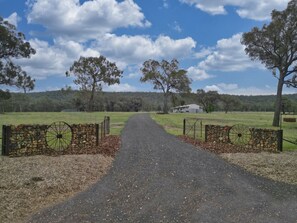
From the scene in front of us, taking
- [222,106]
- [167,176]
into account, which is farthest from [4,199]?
[222,106]

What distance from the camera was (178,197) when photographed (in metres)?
7.33

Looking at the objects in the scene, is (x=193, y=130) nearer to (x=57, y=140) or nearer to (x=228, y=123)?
Result: (x=228, y=123)

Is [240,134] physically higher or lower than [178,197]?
higher

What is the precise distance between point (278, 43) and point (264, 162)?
80.6ft

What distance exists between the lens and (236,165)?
454 inches

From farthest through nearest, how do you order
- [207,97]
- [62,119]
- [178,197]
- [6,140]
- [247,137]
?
[207,97] < [62,119] < [247,137] < [6,140] < [178,197]

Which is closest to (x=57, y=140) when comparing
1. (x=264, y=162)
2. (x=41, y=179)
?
(x=41, y=179)

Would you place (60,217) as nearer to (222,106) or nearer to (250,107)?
(222,106)

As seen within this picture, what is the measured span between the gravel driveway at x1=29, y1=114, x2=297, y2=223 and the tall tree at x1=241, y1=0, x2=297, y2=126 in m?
25.0

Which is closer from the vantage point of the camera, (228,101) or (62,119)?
(62,119)

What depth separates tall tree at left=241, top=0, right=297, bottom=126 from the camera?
106 ft

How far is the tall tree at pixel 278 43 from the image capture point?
106 ft

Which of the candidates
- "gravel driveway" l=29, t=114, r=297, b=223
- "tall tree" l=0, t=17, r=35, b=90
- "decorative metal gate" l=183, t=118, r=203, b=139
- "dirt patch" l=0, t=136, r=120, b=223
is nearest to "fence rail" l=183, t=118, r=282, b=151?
"decorative metal gate" l=183, t=118, r=203, b=139

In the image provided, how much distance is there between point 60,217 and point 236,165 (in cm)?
727
